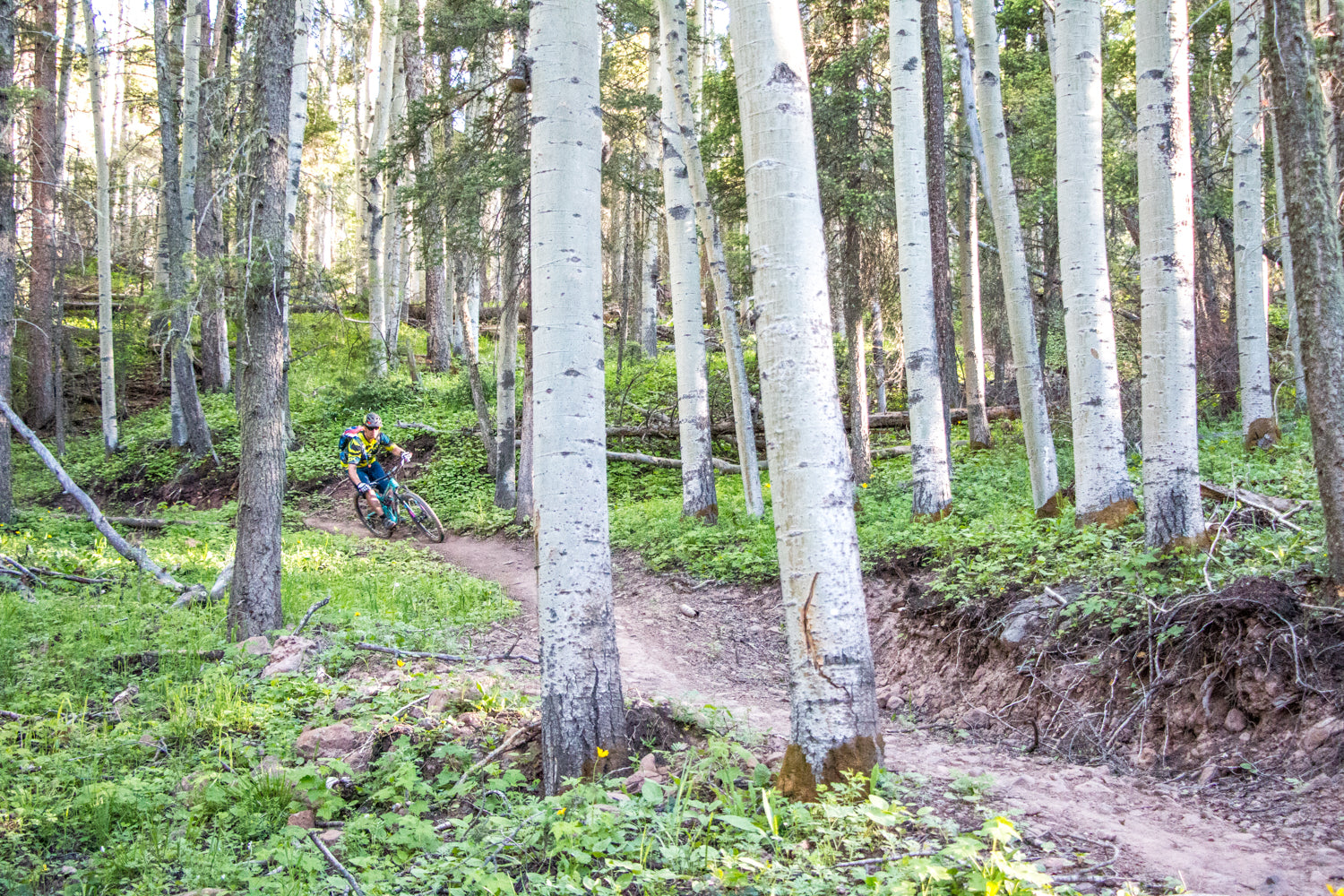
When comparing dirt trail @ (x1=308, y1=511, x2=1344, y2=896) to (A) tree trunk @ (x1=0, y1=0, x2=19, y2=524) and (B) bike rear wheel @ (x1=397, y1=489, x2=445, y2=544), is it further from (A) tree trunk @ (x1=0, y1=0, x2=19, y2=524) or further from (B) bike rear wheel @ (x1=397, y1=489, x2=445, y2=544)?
(A) tree trunk @ (x1=0, y1=0, x2=19, y2=524)

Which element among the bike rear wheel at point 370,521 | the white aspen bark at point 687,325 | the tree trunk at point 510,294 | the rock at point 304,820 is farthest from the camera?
the bike rear wheel at point 370,521

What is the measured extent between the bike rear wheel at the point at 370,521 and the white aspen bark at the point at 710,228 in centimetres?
590

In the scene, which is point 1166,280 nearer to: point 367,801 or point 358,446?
point 367,801

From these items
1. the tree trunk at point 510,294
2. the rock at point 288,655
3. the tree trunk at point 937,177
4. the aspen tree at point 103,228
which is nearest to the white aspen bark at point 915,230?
the tree trunk at point 937,177

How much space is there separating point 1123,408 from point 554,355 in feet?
33.3

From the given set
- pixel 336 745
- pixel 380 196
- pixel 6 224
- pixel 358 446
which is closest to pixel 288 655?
pixel 336 745

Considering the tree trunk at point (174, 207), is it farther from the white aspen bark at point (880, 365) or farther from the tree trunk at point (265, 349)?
the white aspen bark at point (880, 365)

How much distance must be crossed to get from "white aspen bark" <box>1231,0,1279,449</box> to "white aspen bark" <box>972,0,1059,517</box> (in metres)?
3.39

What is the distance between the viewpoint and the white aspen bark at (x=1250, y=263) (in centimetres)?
1020

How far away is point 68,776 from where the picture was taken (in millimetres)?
4133

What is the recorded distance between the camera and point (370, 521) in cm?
1260

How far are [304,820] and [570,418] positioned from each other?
90.5 inches

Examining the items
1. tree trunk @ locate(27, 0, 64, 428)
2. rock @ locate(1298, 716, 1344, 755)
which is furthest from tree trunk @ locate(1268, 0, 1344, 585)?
tree trunk @ locate(27, 0, 64, 428)

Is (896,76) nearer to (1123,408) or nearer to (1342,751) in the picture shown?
(1123,408)
